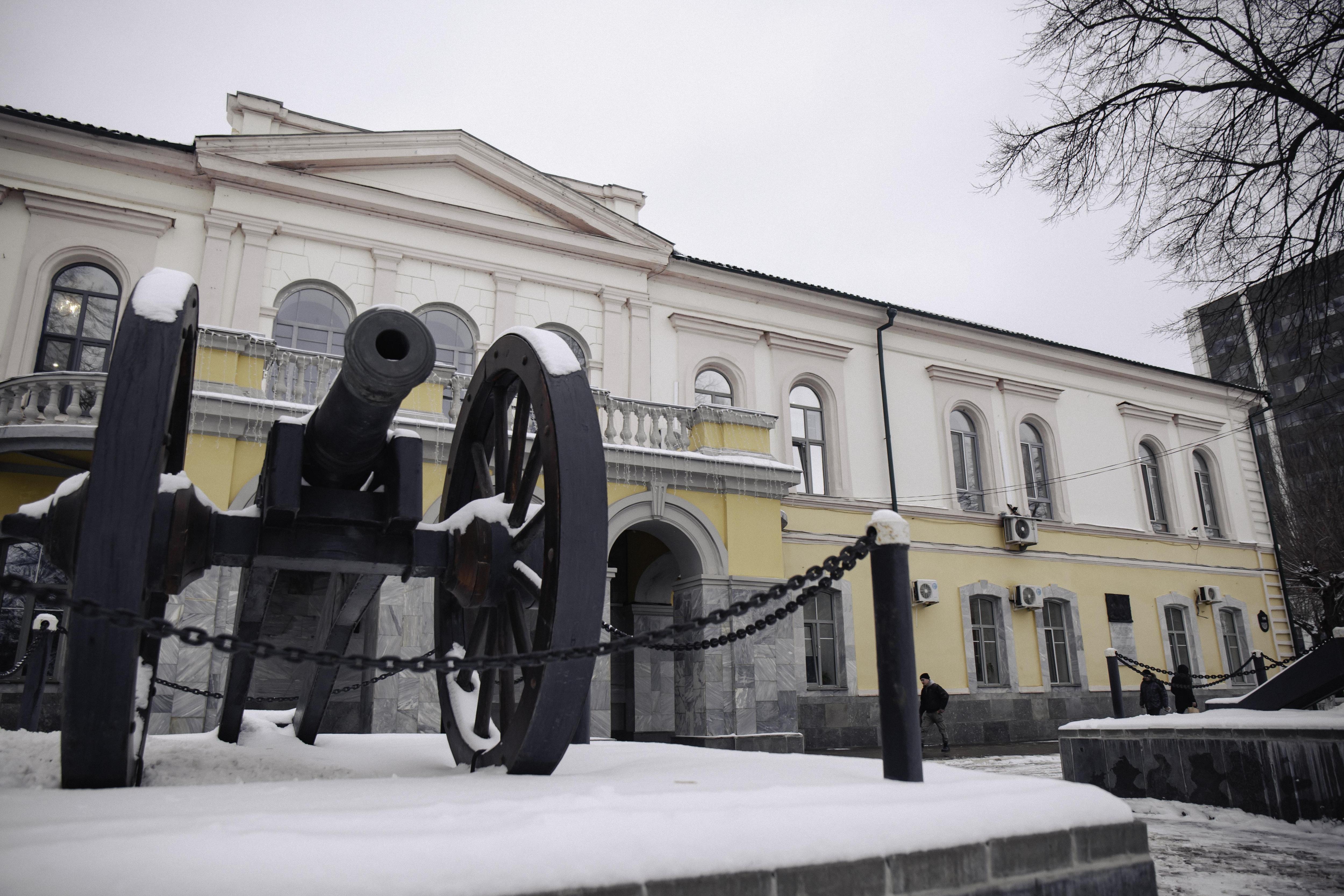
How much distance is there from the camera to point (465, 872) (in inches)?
77.6

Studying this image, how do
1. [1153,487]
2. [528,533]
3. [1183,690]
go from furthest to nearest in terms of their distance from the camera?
[1153,487], [1183,690], [528,533]

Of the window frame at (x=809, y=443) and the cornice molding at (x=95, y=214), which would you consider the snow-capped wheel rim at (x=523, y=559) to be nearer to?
Result: the cornice molding at (x=95, y=214)

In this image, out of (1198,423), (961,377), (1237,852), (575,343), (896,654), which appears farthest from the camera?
(1198,423)

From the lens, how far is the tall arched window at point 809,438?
1755 cm

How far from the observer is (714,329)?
17141 mm

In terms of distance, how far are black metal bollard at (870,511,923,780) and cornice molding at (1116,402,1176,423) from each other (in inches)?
854

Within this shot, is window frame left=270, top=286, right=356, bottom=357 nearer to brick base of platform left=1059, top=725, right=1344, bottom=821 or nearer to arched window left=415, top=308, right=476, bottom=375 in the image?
arched window left=415, top=308, right=476, bottom=375

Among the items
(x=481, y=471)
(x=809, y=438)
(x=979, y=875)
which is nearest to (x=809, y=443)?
(x=809, y=438)

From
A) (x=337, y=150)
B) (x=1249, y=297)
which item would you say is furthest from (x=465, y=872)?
(x=337, y=150)

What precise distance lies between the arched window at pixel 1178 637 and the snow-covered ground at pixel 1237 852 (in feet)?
52.7

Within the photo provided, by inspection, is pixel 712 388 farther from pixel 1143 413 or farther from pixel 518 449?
pixel 518 449

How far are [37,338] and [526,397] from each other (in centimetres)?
1186

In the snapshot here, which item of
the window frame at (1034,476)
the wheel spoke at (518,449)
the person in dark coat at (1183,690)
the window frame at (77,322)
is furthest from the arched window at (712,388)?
the wheel spoke at (518,449)

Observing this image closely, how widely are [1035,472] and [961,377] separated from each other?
3.07m
